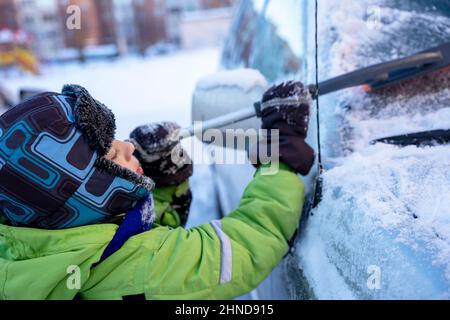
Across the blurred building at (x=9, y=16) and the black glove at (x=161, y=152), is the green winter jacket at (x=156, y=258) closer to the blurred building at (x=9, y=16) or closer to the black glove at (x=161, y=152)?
the black glove at (x=161, y=152)

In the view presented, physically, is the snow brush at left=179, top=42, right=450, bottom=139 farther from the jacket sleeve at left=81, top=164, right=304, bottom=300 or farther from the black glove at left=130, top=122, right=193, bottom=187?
the jacket sleeve at left=81, top=164, right=304, bottom=300

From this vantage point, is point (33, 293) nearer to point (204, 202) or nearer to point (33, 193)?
point (33, 193)

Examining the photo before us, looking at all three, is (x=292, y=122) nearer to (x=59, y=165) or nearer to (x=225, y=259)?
(x=225, y=259)

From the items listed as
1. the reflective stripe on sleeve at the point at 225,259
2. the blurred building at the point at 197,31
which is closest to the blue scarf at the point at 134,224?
the reflective stripe on sleeve at the point at 225,259

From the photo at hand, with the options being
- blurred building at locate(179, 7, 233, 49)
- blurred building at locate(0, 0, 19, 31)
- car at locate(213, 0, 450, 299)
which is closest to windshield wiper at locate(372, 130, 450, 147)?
car at locate(213, 0, 450, 299)

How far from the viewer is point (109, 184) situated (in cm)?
116

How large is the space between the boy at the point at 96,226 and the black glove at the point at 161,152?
1.08 feet

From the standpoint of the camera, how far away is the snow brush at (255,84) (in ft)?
4.68

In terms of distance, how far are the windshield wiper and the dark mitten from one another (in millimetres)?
217

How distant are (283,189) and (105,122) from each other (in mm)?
556

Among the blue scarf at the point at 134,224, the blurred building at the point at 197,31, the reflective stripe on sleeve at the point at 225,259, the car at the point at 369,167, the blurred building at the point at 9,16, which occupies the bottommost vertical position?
the blurred building at the point at 197,31

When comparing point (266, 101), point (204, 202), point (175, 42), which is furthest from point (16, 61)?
point (266, 101)

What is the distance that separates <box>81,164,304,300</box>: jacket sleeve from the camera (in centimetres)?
112

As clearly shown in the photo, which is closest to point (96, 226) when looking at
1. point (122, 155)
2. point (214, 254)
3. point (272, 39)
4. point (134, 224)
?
point (134, 224)
